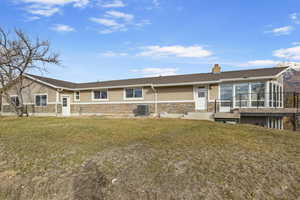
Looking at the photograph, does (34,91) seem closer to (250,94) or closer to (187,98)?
(187,98)

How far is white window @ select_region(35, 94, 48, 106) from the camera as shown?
19.1 meters

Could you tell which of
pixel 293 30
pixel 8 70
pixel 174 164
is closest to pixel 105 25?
pixel 8 70

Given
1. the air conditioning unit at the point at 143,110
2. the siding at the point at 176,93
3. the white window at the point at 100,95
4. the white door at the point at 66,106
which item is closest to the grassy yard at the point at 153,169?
the siding at the point at 176,93

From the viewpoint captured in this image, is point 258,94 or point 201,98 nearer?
point 258,94

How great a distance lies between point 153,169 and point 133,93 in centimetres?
1329

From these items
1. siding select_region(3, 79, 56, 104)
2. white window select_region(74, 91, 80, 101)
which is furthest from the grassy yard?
white window select_region(74, 91, 80, 101)

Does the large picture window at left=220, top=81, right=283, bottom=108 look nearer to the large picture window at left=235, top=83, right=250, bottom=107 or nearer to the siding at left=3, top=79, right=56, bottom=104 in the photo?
the large picture window at left=235, top=83, right=250, bottom=107

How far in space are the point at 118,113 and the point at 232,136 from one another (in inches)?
486

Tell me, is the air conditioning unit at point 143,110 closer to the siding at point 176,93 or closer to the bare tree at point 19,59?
the siding at point 176,93

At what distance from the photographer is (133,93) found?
17.1 meters

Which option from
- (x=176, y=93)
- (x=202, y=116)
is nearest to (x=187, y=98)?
(x=176, y=93)

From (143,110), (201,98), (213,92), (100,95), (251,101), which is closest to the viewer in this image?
(251,101)

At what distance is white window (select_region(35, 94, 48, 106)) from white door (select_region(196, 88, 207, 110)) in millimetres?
15834

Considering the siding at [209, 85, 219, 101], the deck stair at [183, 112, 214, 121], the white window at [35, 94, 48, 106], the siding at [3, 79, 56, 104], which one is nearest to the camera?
the deck stair at [183, 112, 214, 121]
